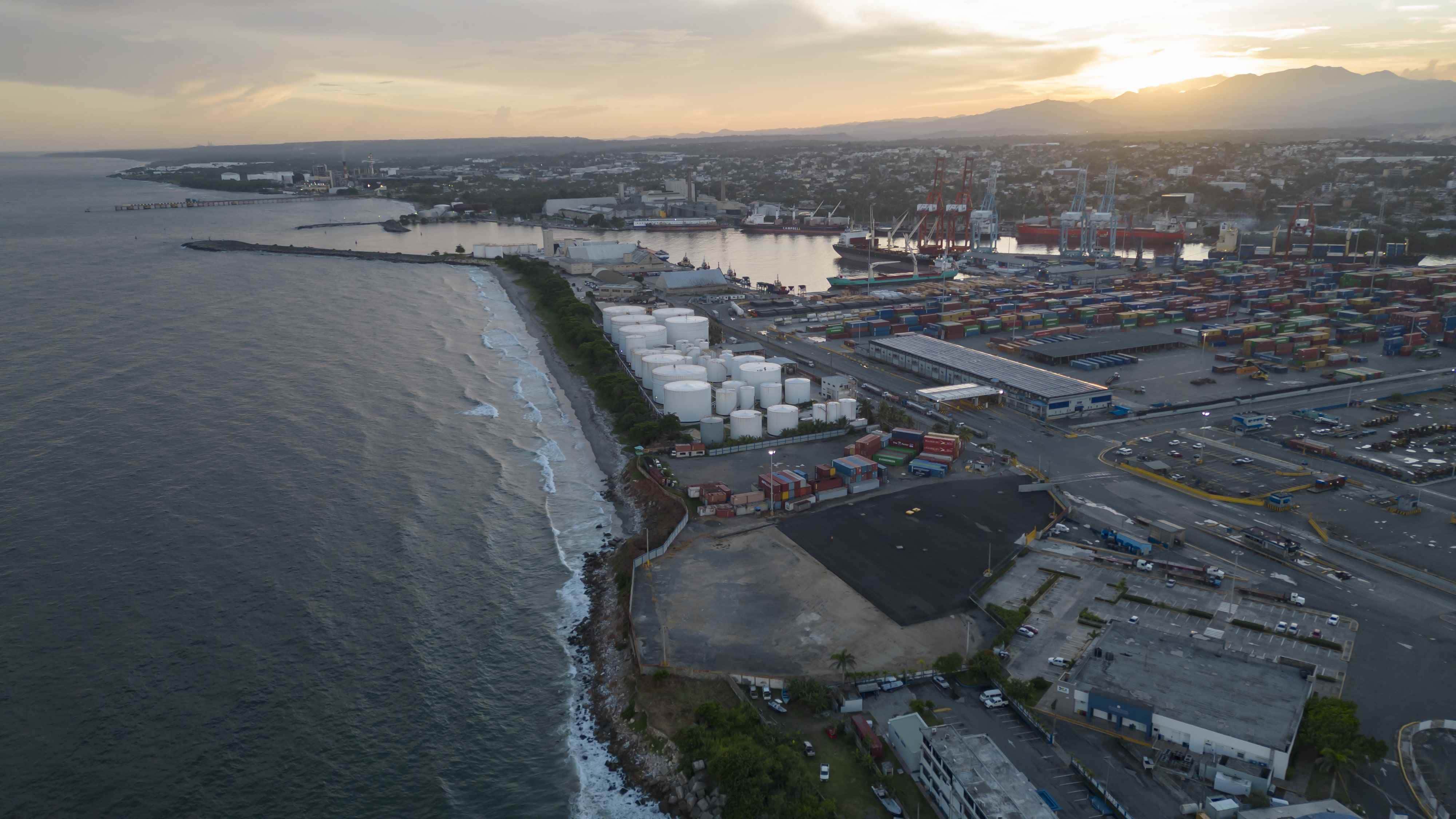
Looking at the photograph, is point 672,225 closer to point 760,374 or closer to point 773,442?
point 760,374

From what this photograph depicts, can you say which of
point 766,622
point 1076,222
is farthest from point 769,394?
point 1076,222


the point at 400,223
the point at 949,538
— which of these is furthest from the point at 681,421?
the point at 400,223

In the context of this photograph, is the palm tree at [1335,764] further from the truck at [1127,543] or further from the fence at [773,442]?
the fence at [773,442]

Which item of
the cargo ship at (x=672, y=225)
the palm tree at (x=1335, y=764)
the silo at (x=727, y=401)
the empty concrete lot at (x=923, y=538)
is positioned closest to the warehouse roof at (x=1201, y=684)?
the palm tree at (x=1335, y=764)

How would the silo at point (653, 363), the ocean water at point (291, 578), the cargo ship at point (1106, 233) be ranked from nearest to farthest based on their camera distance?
the ocean water at point (291, 578)
the silo at point (653, 363)
the cargo ship at point (1106, 233)

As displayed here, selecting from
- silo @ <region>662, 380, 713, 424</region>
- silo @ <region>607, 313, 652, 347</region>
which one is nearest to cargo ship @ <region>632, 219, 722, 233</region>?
silo @ <region>607, 313, 652, 347</region>
